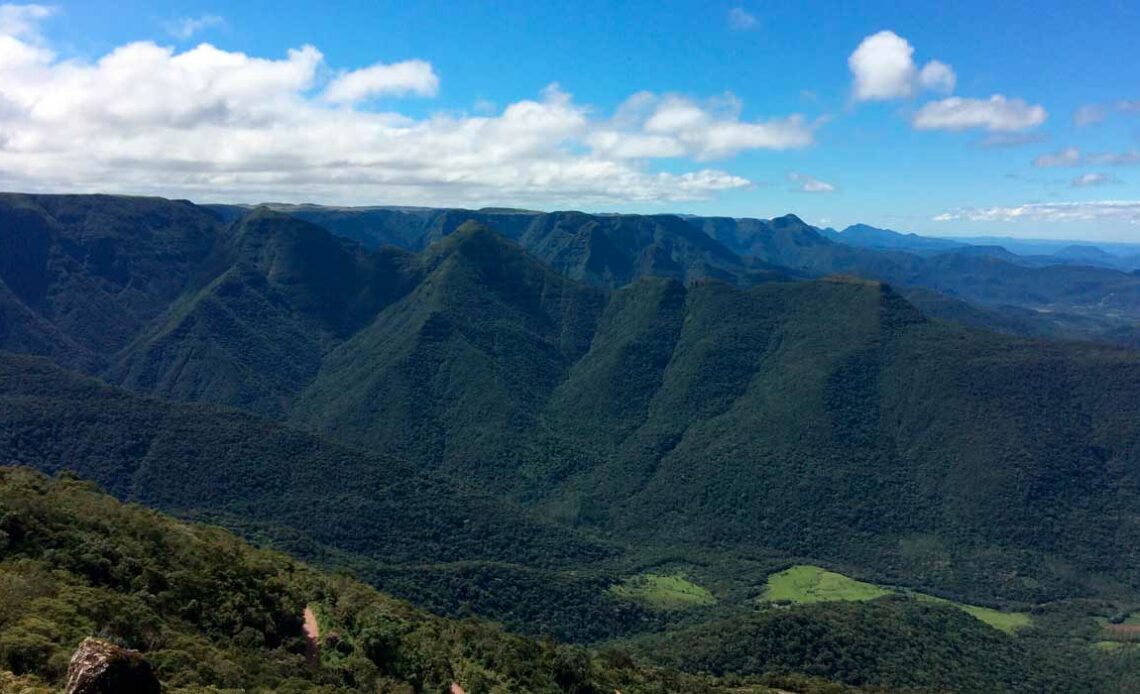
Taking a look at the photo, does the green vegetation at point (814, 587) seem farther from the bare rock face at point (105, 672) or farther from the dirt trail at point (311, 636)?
the bare rock face at point (105, 672)

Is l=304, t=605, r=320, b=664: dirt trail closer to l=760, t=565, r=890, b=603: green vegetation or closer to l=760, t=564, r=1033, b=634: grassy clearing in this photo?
l=760, t=564, r=1033, b=634: grassy clearing

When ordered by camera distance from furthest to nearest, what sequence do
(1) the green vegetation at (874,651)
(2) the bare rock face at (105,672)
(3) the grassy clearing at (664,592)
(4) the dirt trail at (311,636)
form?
(3) the grassy clearing at (664,592)
(1) the green vegetation at (874,651)
(4) the dirt trail at (311,636)
(2) the bare rock face at (105,672)

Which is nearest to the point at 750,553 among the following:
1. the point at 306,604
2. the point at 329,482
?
the point at 329,482

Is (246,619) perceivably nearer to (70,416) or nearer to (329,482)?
(329,482)

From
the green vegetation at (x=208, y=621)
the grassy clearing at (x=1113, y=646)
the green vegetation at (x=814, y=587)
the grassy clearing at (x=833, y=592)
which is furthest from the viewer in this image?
the green vegetation at (x=814, y=587)

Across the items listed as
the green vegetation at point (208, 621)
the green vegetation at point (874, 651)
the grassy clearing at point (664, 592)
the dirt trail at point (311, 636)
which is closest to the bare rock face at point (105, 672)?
the green vegetation at point (208, 621)

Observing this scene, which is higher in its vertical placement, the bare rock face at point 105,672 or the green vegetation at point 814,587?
the bare rock face at point 105,672

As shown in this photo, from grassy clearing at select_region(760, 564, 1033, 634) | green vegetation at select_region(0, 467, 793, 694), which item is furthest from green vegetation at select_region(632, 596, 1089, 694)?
green vegetation at select_region(0, 467, 793, 694)
